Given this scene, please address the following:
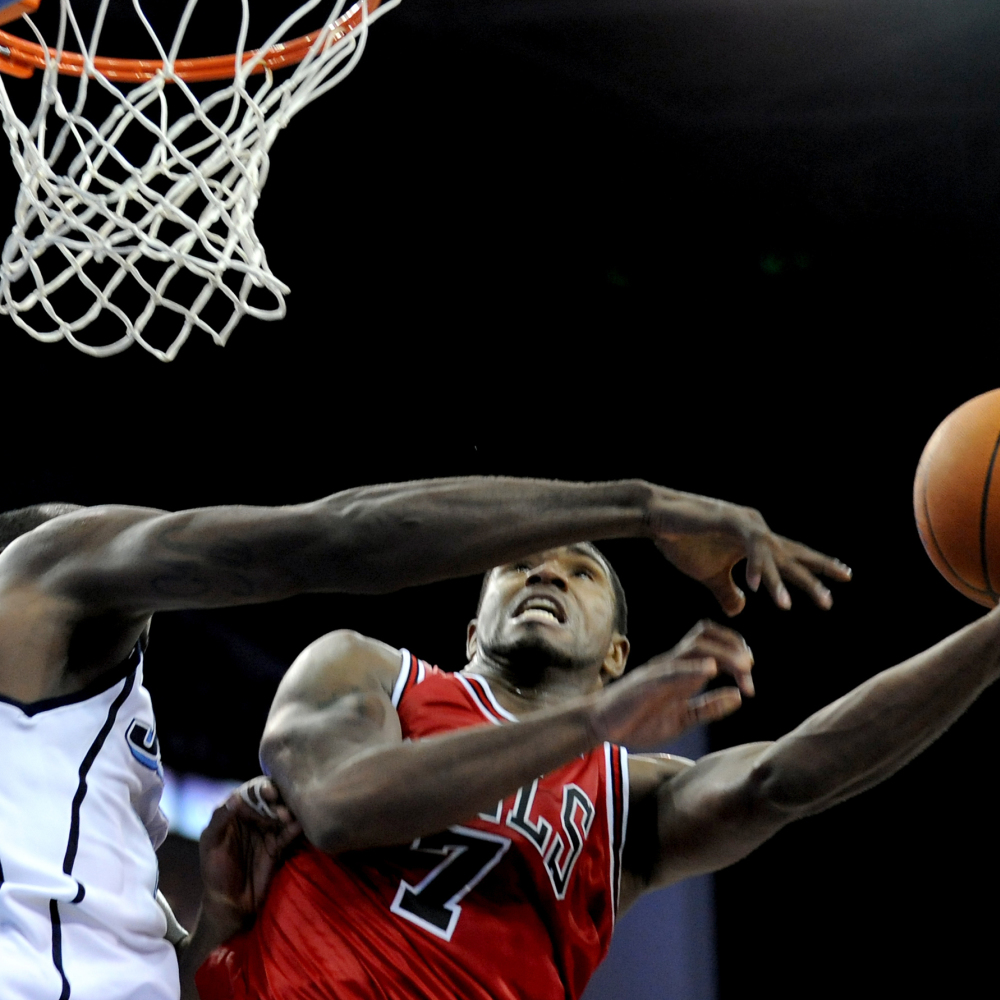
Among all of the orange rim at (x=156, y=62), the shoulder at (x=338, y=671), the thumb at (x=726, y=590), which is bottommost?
the shoulder at (x=338, y=671)

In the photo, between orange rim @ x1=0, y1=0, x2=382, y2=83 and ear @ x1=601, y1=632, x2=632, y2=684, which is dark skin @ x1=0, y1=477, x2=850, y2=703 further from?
orange rim @ x1=0, y1=0, x2=382, y2=83

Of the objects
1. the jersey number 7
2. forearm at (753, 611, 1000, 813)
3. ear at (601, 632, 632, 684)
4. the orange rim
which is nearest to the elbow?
forearm at (753, 611, 1000, 813)

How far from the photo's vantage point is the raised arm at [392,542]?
1784mm

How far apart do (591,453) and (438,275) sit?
0.93m

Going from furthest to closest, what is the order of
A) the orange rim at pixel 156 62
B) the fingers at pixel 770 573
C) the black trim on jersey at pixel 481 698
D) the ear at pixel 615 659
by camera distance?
the ear at pixel 615 659 < the orange rim at pixel 156 62 < the black trim on jersey at pixel 481 698 < the fingers at pixel 770 573

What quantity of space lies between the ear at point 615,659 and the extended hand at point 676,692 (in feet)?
3.62

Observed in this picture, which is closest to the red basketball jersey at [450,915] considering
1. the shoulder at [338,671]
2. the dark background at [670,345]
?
the shoulder at [338,671]

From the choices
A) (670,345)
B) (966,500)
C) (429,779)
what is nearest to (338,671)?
(429,779)

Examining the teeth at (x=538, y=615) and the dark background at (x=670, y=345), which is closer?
the teeth at (x=538, y=615)

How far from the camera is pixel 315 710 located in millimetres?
2383

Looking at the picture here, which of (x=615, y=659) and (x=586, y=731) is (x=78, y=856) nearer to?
(x=586, y=731)

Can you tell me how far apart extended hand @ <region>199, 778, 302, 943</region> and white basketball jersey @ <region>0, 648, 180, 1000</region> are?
417mm

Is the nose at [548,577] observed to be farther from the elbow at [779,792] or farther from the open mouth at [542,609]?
the elbow at [779,792]

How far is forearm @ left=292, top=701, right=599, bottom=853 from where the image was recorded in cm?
198
